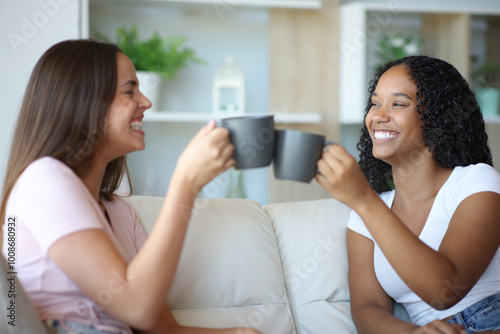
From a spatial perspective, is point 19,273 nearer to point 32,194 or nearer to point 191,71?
point 32,194

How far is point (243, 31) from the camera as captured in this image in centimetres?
339

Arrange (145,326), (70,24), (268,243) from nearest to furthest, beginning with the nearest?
(145,326) → (268,243) → (70,24)

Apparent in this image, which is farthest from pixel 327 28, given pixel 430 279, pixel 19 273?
pixel 19 273

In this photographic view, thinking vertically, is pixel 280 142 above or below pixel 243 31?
below

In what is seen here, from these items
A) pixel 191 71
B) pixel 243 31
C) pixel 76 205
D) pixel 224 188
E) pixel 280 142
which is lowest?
pixel 224 188

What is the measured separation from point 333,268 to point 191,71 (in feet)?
6.35

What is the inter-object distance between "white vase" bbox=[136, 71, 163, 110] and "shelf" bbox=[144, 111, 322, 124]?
6cm

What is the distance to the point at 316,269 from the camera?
5.52ft

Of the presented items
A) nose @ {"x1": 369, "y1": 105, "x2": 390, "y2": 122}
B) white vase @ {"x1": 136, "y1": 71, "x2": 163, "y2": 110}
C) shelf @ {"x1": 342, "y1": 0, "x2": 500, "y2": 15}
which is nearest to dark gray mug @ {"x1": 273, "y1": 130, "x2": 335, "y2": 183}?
nose @ {"x1": 369, "y1": 105, "x2": 390, "y2": 122}

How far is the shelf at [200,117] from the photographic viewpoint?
290 cm

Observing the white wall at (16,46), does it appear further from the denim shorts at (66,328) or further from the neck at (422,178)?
the neck at (422,178)

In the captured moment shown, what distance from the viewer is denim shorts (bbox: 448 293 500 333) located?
138 centimetres

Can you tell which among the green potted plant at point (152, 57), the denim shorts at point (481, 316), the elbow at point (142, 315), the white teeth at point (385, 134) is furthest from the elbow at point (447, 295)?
the green potted plant at point (152, 57)

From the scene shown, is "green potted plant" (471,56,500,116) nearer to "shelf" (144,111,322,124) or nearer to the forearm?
"shelf" (144,111,322,124)
